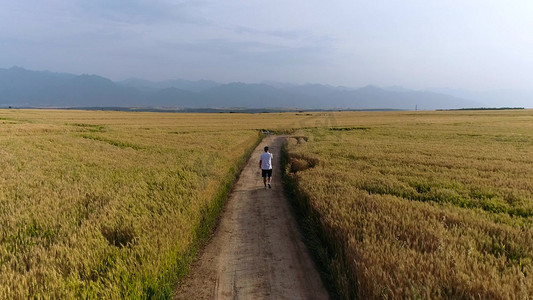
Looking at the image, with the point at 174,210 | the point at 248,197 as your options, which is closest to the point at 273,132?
the point at 248,197

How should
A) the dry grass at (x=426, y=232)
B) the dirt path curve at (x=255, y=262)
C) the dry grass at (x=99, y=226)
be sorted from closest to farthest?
1. the dry grass at (x=426, y=232)
2. the dry grass at (x=99, y=226)
3. the dirt path curve at (x=255, y=262)

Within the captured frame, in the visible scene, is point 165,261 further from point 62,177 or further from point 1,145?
point 1,145

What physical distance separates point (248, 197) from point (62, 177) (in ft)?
26.8

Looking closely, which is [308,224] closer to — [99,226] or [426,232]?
[426,232]

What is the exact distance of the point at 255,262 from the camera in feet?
23.6

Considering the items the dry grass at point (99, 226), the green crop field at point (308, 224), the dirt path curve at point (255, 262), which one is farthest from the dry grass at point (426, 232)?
the dry grass at point (99, 226)

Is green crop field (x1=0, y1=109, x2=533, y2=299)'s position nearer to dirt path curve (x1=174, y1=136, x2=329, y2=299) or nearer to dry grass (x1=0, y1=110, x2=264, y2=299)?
dry grass (x1=0, y1=110, x2=264, y2=299)

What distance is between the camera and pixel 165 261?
6215 mm

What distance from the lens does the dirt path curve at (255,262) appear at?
6059 mm

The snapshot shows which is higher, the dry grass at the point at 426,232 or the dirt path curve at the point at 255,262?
the dry grass at the point at 426,232

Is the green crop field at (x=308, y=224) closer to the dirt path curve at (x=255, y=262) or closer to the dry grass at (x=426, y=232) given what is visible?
the dry grass at (x=426, y=232)

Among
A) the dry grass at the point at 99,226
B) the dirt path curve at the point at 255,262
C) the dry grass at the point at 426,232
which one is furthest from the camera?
the dirt path curve at the point at 255,262

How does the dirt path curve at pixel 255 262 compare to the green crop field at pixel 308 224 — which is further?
the dirt path curve at pixel 255 262

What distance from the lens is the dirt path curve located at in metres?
6.06
